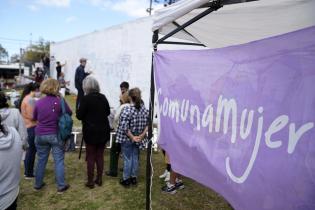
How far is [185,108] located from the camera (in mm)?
2703

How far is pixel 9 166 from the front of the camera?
2.66 meters

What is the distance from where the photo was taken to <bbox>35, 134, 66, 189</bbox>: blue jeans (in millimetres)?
4612

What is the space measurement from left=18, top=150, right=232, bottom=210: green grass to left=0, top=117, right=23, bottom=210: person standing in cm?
180

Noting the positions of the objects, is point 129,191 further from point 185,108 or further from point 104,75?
point 104,75

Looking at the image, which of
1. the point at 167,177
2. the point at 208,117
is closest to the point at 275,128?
the point at 208,117

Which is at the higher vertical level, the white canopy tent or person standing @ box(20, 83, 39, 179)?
the white canopy tent

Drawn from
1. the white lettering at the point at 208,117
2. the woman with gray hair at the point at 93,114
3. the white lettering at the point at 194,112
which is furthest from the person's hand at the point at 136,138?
the white lettering at the point at 208,117

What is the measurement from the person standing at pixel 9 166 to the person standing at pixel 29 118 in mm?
2380

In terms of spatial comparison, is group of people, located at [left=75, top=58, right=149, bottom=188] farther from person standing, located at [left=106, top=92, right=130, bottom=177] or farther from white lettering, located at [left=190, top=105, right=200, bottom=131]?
white lettering, located at [left=190, top=105, right=200, bottom=131]

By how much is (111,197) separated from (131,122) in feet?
3.84

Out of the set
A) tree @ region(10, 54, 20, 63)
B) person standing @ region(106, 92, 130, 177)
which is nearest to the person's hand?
person standing @ region(106, 92, 130, 177)

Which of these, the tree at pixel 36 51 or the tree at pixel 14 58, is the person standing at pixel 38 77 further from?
the tree at pixel 14 58

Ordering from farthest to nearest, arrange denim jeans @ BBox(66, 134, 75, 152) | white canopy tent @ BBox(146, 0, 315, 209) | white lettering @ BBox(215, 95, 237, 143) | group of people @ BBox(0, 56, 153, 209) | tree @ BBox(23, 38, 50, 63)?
tree @ BBox(23, 38, 50, 63)
denim jeans @ BBox(66, 134, 75, 152)
group of people @ BBox(0, 56, 153, 209)
white canopy tent @ BBox(146, 0, 315, 209)
white lettering @ BBox(215, 95, 237, 143)

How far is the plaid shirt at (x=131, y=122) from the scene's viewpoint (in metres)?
4.84
